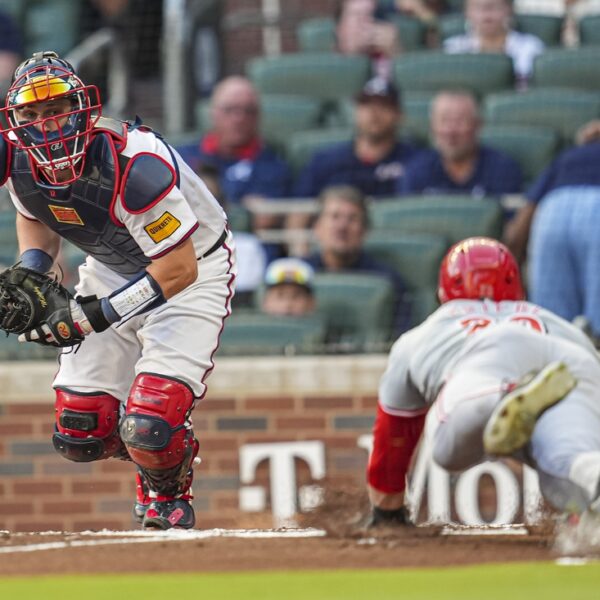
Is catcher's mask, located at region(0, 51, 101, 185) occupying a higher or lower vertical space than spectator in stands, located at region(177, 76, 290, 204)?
lower

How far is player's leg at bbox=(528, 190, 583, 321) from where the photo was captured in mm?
8312

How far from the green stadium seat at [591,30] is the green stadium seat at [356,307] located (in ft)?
12.9

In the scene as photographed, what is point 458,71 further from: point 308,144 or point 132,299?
point 132,299

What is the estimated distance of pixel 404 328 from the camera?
27.9 feet

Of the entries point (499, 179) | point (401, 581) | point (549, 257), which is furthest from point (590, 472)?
point (499, 179)

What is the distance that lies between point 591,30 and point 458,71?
131cm

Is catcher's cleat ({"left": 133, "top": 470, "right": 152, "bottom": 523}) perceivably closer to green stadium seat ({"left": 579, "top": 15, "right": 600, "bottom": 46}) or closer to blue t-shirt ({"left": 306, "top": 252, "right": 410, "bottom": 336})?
blue t-shirt ({"left": 306, "top": 252, "right": 410, "bottom": 336})

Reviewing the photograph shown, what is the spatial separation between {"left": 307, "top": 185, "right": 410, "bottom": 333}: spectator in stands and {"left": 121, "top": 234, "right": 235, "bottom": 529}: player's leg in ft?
8.87

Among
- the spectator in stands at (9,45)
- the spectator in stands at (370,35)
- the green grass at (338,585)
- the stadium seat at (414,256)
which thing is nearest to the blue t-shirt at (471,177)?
the stadium seat at (414,256)

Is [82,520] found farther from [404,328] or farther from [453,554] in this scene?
[453,554]

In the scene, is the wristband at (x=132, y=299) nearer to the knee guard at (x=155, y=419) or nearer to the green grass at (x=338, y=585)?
the knee guard at (x=155, y=419)

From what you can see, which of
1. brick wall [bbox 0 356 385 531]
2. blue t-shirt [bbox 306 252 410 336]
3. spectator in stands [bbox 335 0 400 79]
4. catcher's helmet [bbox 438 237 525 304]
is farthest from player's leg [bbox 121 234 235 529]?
spectator in stands [bbox 335 0 400 79]

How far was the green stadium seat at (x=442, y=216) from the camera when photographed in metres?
8.96

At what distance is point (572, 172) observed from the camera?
28.2 ft
